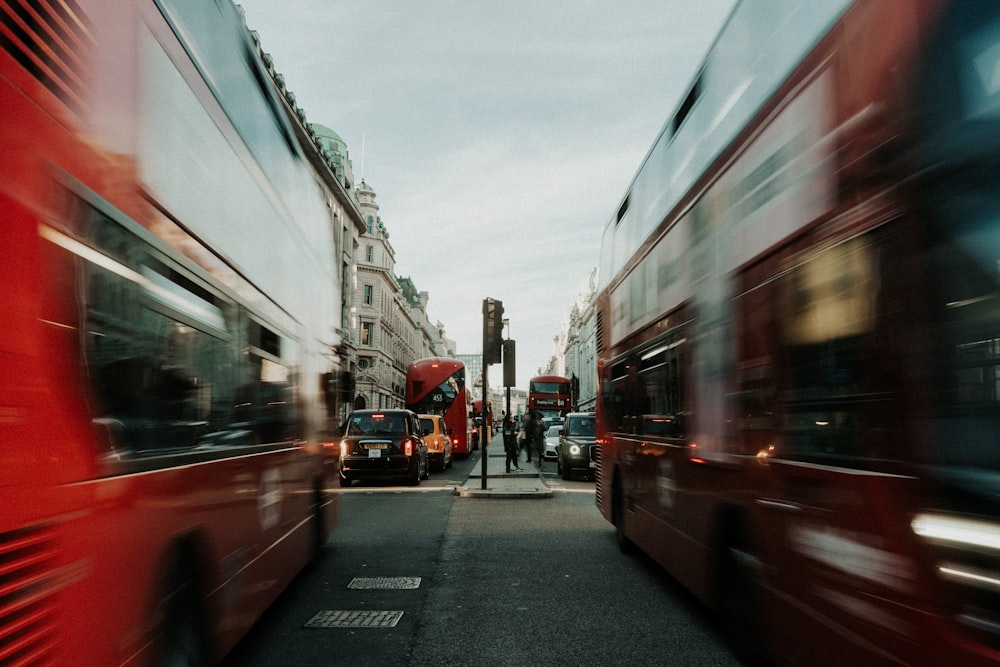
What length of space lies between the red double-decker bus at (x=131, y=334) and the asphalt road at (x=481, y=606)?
30.4 inches

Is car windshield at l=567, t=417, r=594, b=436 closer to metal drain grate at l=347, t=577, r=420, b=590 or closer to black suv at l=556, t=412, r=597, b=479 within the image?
black suv at l=556, t=412, r=597, b=479

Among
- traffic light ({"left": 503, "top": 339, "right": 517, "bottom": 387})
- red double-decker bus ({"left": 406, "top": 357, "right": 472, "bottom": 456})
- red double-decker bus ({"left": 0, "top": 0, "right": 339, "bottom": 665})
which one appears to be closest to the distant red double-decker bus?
red double-decker bus ({"left": 406, "top": 357, "right": 472, "bottom": 456})

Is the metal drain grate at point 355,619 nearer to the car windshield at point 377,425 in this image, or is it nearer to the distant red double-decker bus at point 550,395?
the car windshield at point 377,425

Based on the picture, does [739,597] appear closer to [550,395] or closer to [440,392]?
[440,392]

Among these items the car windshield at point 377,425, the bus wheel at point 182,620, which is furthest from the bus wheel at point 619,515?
the car windshield at point 377,425

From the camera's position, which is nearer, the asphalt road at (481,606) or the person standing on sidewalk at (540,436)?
the asphalt road at (481,606)

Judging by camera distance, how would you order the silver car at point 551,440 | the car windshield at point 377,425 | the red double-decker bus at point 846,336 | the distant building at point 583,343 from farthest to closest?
the distant building at point 583,343 → the silver car at point 551,440 → the car windshield at point 377,425 → the red double-decker bus at point 846,336

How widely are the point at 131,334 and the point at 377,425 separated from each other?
51.8ft

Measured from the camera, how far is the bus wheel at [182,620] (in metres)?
3.61

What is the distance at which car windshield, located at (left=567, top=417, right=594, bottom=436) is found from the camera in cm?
2261

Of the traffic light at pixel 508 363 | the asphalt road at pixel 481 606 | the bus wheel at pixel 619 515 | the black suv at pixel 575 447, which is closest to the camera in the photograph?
the asphalt road at pixel 481 606

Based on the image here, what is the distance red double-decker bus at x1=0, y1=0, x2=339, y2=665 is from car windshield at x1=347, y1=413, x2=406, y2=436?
42.1 ft

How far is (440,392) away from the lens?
33.3 m

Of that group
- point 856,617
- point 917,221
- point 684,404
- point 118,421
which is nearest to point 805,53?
point 917,221
